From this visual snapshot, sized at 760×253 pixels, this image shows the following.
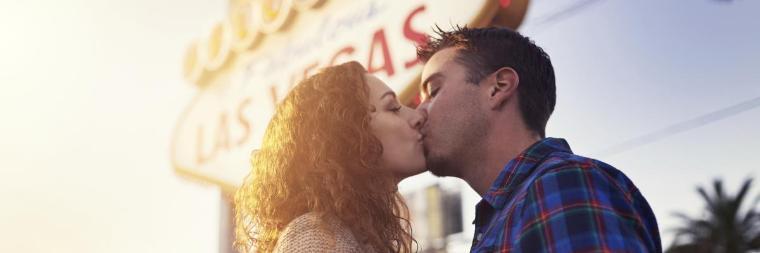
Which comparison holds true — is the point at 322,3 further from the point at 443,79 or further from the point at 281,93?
the point at 443,79

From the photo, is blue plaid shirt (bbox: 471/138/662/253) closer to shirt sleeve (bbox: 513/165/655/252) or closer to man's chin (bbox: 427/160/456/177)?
shirt sleeve (bbox: 513/165/655/252)

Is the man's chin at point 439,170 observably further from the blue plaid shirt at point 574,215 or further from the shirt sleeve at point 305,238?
the blue plaid shirt at point 574,215

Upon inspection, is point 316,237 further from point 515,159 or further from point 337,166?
point 515,159

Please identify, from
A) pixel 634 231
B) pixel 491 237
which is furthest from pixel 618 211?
pixel 491 237

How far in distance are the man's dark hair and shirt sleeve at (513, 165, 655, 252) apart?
798 mm

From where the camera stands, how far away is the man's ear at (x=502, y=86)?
2.75 m

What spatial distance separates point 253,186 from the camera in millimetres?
3164

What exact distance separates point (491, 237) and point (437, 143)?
0.86 m

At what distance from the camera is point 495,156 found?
268 cm

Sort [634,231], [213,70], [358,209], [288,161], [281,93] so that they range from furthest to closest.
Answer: [213,70] < [281,93] < [288,161] < [358,209] < [634,231]

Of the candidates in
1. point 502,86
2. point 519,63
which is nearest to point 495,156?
point 502,86

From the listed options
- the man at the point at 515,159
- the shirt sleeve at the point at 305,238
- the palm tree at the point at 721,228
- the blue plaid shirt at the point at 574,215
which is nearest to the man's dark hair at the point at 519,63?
the man at the point at 515,159

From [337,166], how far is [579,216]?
1.24m

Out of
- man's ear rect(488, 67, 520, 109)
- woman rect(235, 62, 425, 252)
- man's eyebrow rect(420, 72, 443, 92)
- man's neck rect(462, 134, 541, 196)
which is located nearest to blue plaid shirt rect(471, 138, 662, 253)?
man's neck rect(462, 134, 541, 196)
